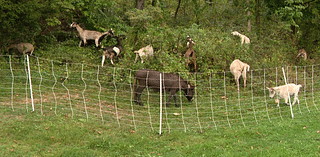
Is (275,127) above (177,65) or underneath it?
underneath

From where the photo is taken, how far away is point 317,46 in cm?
1786

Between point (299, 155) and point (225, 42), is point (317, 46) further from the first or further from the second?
point (299, 155)

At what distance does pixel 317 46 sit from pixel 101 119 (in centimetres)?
1297

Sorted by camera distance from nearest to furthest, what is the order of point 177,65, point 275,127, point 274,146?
point 274,146 → point 275,127 → point 177,65

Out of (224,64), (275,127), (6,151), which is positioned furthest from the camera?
(224,64)

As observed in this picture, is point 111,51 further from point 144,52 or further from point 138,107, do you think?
point 138,107

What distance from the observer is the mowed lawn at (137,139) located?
775 centimetres

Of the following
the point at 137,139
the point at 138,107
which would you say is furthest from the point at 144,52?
the point at 137,139

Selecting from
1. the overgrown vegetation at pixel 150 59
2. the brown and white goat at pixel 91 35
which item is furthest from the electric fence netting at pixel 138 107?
the brown and white goat at pixel 91 35

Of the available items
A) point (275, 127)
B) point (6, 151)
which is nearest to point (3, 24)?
point (6, 151)

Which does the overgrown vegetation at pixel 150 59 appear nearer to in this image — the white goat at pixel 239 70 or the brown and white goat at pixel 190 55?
the brown and white goat at pixel 190 55

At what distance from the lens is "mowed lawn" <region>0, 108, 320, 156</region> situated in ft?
25.4

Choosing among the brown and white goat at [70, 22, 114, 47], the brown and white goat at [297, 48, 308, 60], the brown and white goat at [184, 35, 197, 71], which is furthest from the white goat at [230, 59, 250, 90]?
the brown and white goat at [70, 22, 114, 47]

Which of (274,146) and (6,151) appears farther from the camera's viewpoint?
(274,146)
